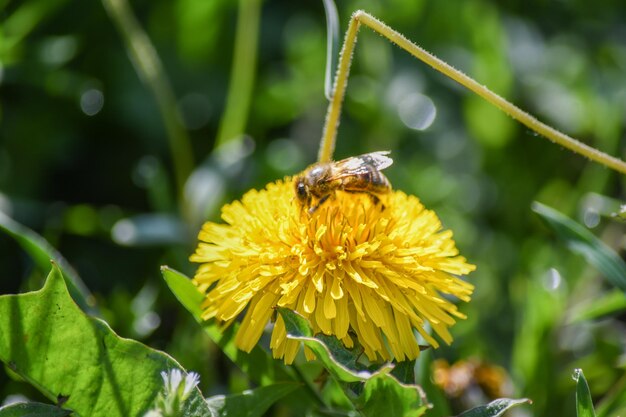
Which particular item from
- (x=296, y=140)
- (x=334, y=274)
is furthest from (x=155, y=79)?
(x=334, y=274)

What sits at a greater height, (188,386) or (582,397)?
(188,386)

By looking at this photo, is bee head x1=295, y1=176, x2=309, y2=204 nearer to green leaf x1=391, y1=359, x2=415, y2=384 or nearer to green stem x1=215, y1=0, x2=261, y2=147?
green leaf x1=391, y1=359, x2=415, y2=384

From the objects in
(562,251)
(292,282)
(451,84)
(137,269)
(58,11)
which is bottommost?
(562,251)

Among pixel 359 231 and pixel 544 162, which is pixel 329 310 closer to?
pixel 359 231

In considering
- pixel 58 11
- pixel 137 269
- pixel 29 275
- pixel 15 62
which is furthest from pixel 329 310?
pixel 58 11

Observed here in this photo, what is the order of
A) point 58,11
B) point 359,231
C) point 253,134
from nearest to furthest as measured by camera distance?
1. point 359,231
2. point 58,11
3. point 253,134

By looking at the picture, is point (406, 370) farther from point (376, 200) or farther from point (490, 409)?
point (376, 200)

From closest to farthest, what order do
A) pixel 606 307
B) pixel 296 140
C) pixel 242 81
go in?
pixel 606 307
pixel 242 81
pixel 296 140
